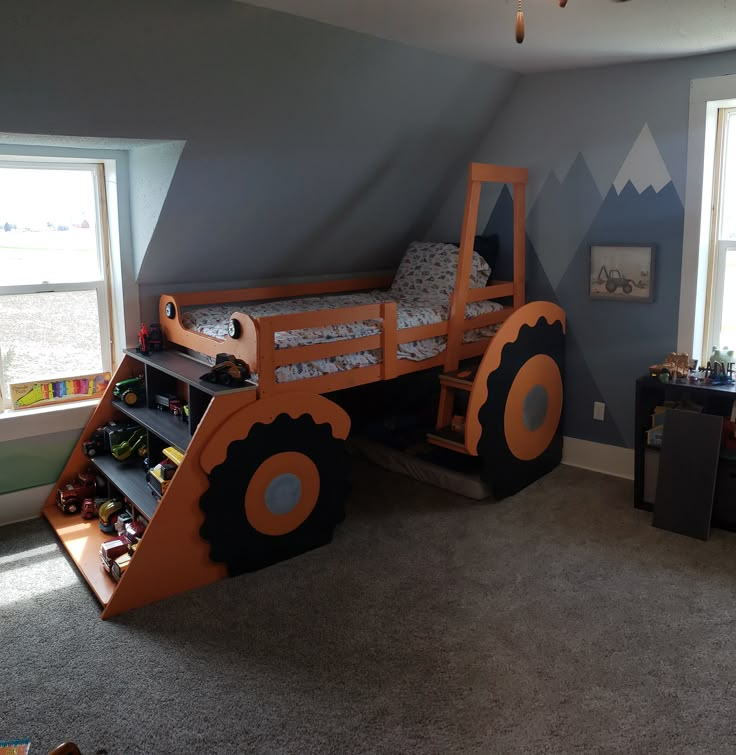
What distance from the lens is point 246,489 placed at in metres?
2.68

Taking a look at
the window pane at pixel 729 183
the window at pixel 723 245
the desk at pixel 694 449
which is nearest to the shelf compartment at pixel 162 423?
the desk at pixel 694 449

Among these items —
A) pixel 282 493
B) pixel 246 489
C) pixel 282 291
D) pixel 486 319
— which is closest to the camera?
pixel 246 489

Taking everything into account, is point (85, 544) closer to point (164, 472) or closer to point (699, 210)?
point (164, 472)

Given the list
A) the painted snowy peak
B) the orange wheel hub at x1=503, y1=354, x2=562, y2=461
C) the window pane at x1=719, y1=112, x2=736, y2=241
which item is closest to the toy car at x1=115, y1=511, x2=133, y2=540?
the orange wheel hub at x1=503, y1=354, x2=562, y2=461

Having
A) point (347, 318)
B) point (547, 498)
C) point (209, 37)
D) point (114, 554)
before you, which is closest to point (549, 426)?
point (547, 498)

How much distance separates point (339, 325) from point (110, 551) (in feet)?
4.15

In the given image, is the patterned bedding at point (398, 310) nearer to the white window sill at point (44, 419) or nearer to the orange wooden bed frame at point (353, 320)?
the orange wooden bed frame at point (353, 320)

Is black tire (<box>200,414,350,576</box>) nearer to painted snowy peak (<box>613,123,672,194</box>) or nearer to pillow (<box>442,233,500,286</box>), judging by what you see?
pillow (<box>442,233,500,286</box>)

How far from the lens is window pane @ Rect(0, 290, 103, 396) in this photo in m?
3.21

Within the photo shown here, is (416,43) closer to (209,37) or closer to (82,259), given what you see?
(209,37)

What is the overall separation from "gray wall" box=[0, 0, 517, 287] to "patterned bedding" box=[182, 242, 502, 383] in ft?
0.81

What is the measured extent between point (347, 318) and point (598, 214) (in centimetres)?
143

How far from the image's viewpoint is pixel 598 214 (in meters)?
3.52

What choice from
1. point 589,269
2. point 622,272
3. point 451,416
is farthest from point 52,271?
point 622,272
